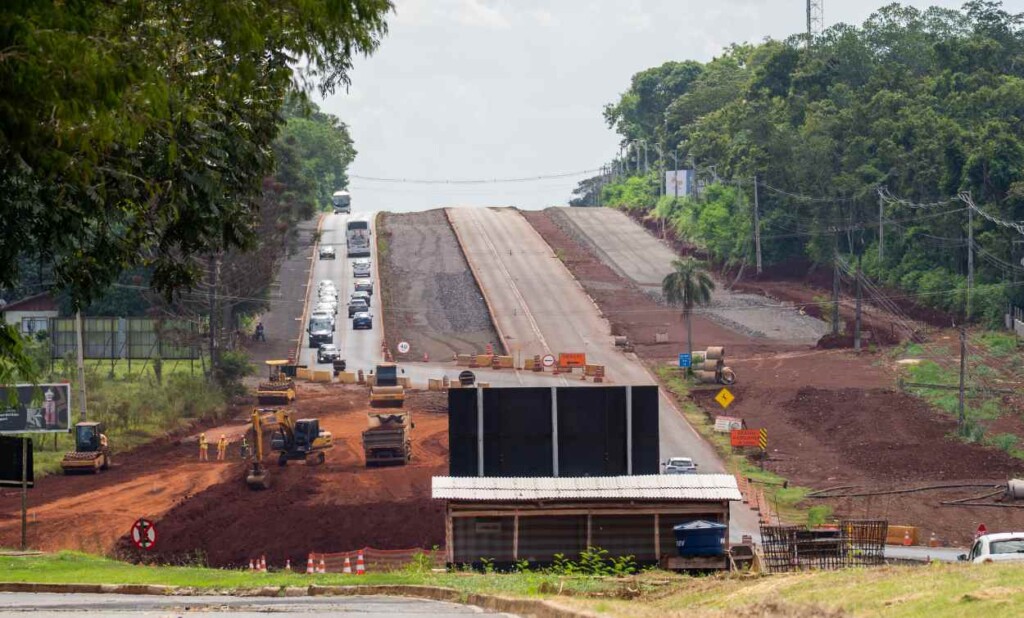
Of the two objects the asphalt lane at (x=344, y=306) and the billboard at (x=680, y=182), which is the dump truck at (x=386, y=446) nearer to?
the asphalt lane at (x=344, y=306)

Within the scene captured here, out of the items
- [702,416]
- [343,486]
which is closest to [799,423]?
[702,416]

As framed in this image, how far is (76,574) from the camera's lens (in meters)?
31.1

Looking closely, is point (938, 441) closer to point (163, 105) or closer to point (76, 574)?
point (76, 574)

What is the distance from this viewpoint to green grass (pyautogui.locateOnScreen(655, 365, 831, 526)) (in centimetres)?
5341

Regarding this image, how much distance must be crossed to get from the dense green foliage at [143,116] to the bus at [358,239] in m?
109

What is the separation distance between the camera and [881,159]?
122m

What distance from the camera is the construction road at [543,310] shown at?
71.1m

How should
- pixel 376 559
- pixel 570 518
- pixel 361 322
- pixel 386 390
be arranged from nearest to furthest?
pixel 570 518, pixel 376 559, pixel 386 390, pixel 361 322

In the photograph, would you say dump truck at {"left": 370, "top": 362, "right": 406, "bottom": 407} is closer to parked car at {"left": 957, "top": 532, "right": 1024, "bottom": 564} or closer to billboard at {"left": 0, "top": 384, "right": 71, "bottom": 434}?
billboard at {"left": 0, "top": 384, "right": 71, "bottom": 434}

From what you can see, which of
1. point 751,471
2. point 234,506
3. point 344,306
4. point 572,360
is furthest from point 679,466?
point 344,306

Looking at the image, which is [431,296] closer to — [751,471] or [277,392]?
[277,392]

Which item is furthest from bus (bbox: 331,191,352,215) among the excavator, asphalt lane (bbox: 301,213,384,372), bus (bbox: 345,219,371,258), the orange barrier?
the orange barrier

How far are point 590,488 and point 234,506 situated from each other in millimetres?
23723

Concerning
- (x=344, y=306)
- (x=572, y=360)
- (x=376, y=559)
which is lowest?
(x=376, y=559)
